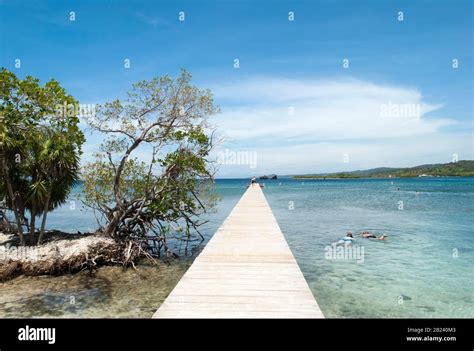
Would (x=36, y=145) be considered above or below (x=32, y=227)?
above

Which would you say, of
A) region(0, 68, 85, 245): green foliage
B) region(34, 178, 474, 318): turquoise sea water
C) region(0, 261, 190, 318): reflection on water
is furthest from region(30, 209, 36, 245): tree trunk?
region(34, 178, 474, 318): turquoise sea water

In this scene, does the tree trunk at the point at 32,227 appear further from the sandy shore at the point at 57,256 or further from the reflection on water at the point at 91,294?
the reflection on water at the point at 91,294

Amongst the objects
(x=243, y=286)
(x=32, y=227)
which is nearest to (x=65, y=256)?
(x=32, y=227)

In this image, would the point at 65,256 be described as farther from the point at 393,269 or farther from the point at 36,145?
the point at 393,269

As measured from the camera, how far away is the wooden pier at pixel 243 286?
5.13 meters

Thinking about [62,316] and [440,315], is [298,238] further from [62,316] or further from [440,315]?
[62,316]

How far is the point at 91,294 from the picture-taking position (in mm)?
8438

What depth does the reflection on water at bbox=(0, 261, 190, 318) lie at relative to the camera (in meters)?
7.46

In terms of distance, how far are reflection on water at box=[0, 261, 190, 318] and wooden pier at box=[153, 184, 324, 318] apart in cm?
166

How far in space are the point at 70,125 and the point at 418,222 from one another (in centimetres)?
2063

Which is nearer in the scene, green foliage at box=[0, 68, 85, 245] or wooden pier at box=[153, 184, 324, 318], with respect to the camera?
wooden pier at box=[153, 184, 324, 318]

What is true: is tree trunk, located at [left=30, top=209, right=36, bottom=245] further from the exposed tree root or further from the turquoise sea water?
the turquoise sea water

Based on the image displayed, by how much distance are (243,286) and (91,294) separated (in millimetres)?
4507

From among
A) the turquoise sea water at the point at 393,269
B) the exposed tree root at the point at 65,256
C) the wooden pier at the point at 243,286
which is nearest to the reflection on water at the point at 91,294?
the exposed tree root at the point at 65,256
